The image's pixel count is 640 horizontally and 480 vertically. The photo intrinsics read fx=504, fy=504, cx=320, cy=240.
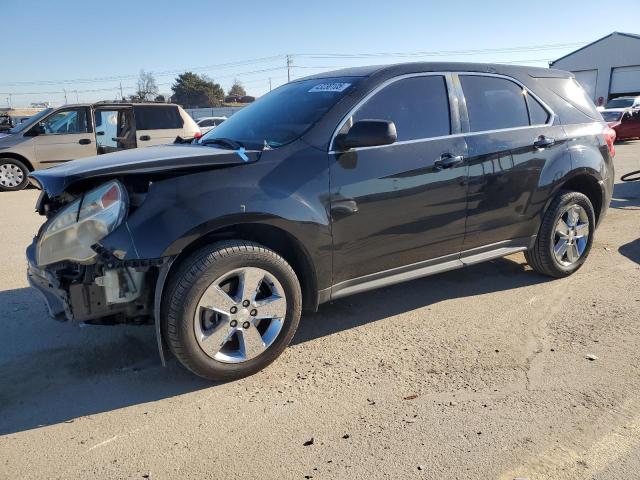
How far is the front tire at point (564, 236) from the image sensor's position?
4.50 meters

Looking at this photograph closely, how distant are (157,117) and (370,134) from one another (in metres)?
9.88

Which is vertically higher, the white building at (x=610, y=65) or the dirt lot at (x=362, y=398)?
the white building at (x=610, y=65)

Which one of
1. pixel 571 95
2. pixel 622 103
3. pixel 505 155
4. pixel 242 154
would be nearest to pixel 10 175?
pixel 242 154

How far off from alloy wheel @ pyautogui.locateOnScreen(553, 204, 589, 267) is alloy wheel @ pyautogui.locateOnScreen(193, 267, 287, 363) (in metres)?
2.84

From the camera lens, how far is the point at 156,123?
11.8m

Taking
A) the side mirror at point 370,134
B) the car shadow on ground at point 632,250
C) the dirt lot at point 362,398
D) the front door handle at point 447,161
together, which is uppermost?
the side mirror at point 370,134

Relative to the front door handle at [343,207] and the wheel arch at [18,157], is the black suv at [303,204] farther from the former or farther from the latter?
the wheel arch at [18,157]

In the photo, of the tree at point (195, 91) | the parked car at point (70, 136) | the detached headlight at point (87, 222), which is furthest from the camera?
the tree at point (195, 91)

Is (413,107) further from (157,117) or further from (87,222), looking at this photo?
(157,117)

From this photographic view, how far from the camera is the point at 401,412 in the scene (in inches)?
108

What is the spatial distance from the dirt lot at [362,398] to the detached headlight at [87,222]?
85 cm

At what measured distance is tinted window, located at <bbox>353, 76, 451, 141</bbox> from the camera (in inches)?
140

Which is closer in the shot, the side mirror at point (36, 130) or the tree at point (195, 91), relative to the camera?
the side mirror at point (36, 130)

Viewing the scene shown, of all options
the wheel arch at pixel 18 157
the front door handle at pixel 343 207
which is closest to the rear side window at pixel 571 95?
the front door handle at pixel 343 207
